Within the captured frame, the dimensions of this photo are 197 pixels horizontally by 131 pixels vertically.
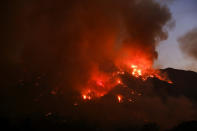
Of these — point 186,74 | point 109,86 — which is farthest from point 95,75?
point 186,74

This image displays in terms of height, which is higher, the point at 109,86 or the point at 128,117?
the point at 109,86

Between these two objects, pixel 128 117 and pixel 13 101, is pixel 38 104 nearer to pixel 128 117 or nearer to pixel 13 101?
pixel 13 101

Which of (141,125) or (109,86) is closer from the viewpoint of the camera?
(141,125)

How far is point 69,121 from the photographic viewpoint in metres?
62.8

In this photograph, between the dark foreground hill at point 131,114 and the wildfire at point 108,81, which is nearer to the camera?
the dark foreground hill at point 131,114

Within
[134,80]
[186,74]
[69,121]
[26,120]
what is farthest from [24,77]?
[186,74]

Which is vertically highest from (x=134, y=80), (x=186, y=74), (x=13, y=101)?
(x=186, y=74)

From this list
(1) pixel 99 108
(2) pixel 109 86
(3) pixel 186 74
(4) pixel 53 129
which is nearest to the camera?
(4) pixel 53 129

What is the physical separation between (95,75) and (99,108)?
11.1m

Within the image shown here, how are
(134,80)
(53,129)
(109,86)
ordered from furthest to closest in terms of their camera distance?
(134,80)
(109,86)
(53,129)

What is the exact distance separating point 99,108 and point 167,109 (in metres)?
23.2

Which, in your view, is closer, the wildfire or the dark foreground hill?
the dark foreground hill

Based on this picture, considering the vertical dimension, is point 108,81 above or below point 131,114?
above

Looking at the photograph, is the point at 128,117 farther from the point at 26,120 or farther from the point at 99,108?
the point at 26,120
